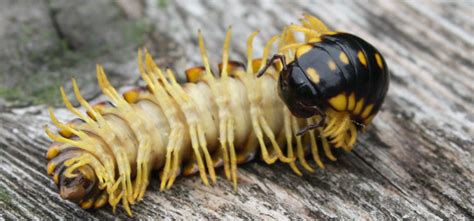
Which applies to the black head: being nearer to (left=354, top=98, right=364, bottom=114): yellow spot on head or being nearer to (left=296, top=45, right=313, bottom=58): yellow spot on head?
(left=296, top=45, right=313, bottom=58): yellow spot on head

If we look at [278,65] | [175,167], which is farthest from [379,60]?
[175,167]

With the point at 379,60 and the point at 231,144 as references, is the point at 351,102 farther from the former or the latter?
the point at 231,144

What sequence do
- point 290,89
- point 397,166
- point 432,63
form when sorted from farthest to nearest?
1. point 432,63
2. point 397,166
3. point 290,89

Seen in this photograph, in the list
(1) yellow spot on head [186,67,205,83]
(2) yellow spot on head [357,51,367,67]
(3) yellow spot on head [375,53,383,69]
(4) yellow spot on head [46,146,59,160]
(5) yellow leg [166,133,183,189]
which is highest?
(3) yellow spot on head [375,53,383,69]

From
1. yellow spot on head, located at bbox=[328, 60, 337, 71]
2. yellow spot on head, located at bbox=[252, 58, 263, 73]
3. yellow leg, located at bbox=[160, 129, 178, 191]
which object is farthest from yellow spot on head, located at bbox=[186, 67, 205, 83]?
yellow spot on head, located at bbox=[328, 60, 337, 71]

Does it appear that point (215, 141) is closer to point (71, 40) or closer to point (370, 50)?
point (370, 50)

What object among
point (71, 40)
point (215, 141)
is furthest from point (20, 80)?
point (215, 141)
